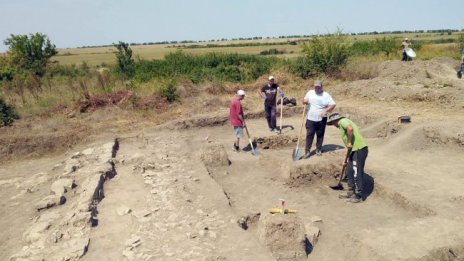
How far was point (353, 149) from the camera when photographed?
21.4 ft

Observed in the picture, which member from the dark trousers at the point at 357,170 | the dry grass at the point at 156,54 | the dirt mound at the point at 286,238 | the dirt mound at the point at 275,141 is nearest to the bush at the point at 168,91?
the dirt mound at the point at 275,141

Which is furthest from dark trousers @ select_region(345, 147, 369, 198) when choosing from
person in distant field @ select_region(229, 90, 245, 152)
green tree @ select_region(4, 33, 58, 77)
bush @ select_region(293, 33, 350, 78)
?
green tree @ select_region(4, 33, 58, 77)

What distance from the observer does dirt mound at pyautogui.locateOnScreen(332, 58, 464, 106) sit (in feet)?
43.0

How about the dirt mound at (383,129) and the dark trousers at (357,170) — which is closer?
the dark trousers at (357,170)

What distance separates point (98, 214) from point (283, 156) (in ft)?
14.2

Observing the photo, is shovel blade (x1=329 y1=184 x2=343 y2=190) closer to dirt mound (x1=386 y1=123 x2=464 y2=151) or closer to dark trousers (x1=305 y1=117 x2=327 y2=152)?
dark trousers (x1=305 y1=117 x2=327 y2=152)

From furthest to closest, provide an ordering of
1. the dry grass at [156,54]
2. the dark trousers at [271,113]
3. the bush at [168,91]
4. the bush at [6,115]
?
the dry grass at [156,54] → the bush at [168,91] → the bush at [6,115] → the dark trousers at [271,113]

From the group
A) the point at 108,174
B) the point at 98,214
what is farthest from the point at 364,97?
the point at 98,214

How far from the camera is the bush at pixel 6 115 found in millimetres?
12192

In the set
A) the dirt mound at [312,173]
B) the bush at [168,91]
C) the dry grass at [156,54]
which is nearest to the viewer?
the dirt mound at [312,173]

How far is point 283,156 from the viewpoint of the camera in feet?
29.6

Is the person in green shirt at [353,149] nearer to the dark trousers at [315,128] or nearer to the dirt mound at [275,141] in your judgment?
the dark trousers at [315,128]

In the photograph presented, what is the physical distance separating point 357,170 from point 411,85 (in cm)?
979

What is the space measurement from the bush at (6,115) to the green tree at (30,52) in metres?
13.0
